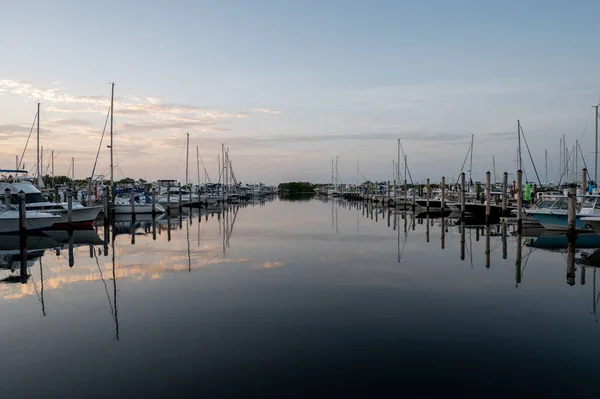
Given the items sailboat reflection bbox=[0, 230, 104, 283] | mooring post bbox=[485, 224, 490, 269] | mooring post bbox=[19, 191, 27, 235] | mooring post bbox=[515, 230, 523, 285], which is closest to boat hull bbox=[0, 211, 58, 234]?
sailboat reflection bbox=[0, 230, 104, 283]

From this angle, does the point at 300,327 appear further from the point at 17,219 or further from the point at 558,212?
A: the point at 558,212

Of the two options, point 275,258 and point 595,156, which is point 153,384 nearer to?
point 275,258

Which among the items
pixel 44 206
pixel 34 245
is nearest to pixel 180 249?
pixel 34 245

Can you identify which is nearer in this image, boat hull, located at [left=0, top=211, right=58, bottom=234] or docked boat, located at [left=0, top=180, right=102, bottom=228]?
boat hull, located at [left=0, top=211, right=58, bottom=234]

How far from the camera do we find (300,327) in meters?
11.3

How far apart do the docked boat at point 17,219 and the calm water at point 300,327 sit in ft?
33.5

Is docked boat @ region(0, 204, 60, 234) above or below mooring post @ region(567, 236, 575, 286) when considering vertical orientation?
above

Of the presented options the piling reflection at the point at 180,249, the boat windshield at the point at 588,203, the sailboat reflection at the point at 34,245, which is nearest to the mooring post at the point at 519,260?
the piling reflection at the point at 180,249

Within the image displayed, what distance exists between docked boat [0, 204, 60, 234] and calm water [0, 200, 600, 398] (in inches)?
402

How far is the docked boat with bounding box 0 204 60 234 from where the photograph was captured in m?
30.3

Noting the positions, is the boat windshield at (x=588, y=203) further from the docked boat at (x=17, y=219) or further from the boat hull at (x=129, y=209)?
the boat hull at (x=129, y=209)

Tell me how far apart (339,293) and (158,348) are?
642 centimetres

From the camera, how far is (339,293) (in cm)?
1487

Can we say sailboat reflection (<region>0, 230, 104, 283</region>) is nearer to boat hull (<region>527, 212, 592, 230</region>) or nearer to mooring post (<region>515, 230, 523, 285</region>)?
mooring post (<region>515, 230, 523, 285</region>)
